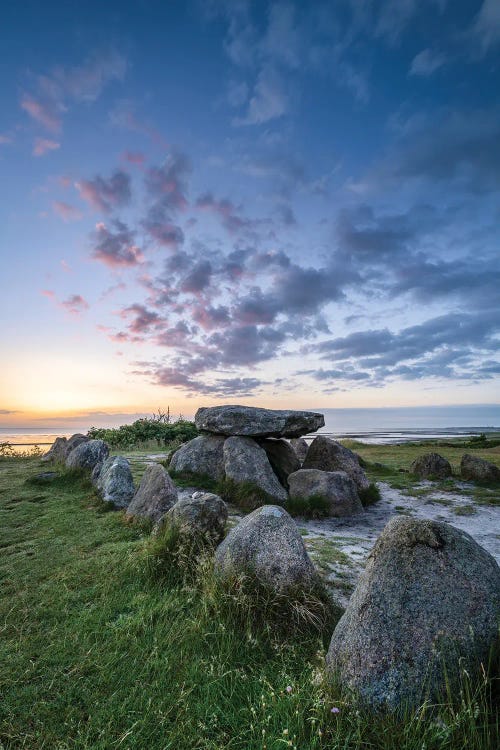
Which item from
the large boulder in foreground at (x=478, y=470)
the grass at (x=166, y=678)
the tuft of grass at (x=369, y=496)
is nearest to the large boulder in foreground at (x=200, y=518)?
the grass at (x=166, y=678)

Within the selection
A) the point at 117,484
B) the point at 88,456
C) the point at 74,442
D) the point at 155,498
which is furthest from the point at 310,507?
the point at 74,442

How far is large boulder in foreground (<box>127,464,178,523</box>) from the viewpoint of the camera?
330 inches

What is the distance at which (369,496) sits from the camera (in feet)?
44.2

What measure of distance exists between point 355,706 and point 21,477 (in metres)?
15.4

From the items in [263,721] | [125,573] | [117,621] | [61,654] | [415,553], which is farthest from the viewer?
[125,573]

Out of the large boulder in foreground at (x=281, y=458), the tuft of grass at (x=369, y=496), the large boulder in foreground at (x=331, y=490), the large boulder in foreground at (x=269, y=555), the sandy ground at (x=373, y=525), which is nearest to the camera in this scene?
the large boulder in foreground at (x=269, y=555)

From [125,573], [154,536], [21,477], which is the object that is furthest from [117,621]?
[21,477]

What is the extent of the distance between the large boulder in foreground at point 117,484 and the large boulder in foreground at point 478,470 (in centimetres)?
1420

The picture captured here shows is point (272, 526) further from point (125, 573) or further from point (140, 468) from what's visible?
point (140, 468)

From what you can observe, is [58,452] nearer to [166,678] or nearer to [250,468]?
[250,468]

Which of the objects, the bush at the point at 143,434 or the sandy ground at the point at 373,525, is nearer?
the sandy ground at the point at 373,525

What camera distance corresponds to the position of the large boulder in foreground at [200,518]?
624 centimetres

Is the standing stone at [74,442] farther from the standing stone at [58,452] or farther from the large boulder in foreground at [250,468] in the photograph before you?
the large boulder in foreground at [250,468]

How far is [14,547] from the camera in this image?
25.6 ft
